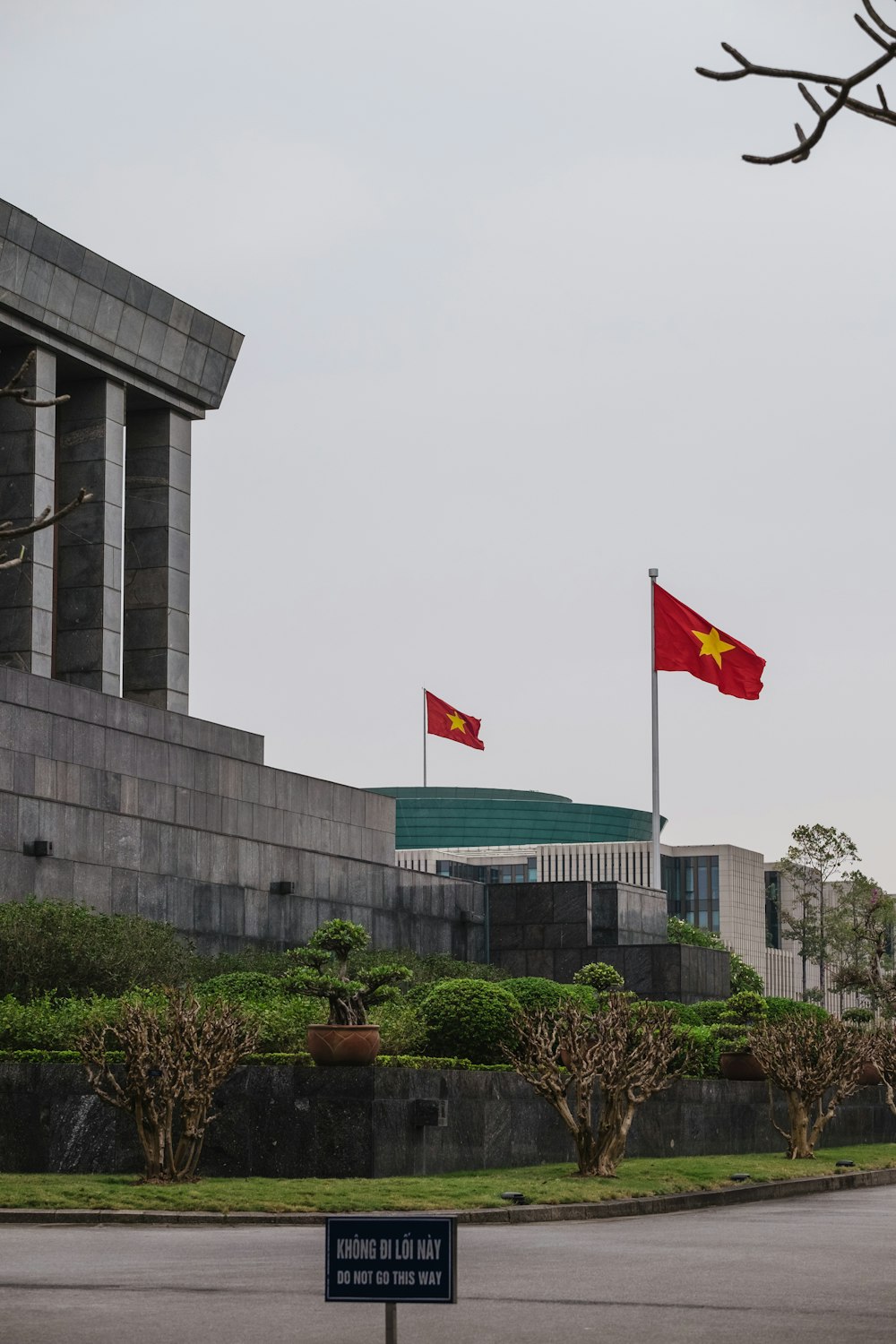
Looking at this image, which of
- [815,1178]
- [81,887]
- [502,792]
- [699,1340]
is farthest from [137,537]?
[502,792]

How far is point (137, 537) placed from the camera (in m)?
41.3

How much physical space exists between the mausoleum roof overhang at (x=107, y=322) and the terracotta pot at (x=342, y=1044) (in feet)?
66.1

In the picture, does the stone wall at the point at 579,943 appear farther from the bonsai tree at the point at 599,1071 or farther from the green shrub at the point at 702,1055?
the bonsai tree at the point at 599,1071

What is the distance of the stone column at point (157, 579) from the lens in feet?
133

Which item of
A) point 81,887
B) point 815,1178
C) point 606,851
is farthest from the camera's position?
point 606,851

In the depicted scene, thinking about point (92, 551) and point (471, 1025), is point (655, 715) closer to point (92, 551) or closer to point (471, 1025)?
point (92, 551)

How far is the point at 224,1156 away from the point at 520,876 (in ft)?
353

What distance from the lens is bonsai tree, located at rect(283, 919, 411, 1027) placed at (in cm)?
2155

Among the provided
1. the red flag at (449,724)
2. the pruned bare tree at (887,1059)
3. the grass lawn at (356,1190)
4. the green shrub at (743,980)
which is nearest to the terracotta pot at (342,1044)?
the grass lawn at (356,1190)

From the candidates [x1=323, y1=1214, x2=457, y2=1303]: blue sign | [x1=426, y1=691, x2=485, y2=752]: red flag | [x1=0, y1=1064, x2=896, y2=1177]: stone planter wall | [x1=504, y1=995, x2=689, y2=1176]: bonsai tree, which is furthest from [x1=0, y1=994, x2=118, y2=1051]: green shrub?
[x1=426, y1=691, x2=485, y2=752]: red flag

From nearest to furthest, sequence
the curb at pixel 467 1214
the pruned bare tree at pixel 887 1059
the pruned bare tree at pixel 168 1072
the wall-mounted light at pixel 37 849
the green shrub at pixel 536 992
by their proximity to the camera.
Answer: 1. the curb at pixel 467 1214
2. the pruned bare tree at pixel 168 1072
3. the wall-mounted light at pixel 37 849
4. the green shrub at pixel 536 992
5. the pruned bare tree at pixel 887 1059

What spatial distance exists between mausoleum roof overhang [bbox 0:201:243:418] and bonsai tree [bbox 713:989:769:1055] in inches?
670

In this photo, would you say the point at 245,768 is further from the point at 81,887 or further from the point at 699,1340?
the point at 699,1340

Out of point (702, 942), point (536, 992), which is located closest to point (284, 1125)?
point (536, 992)
